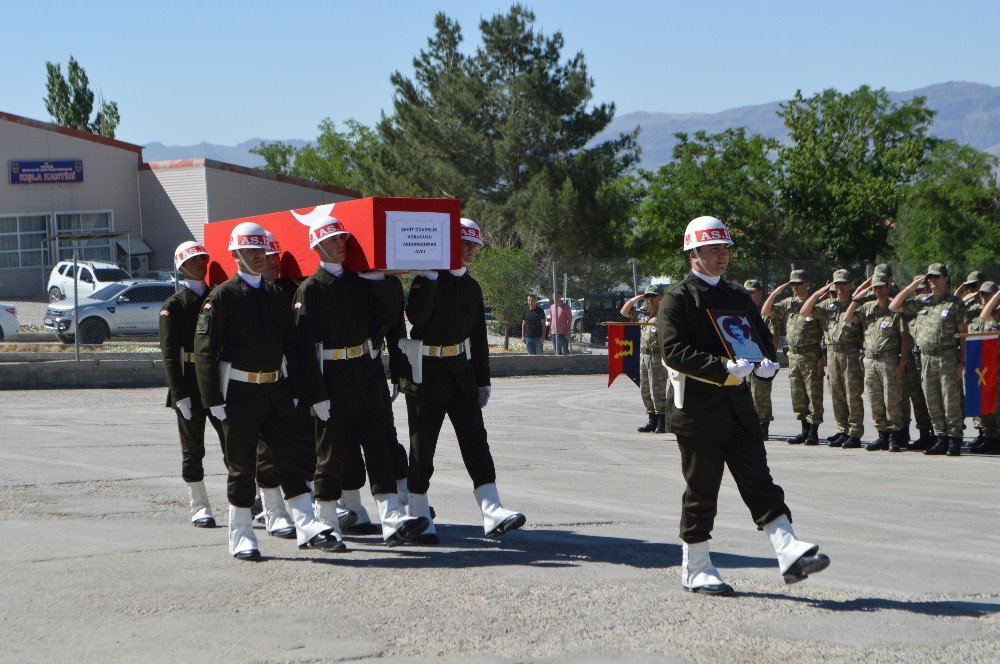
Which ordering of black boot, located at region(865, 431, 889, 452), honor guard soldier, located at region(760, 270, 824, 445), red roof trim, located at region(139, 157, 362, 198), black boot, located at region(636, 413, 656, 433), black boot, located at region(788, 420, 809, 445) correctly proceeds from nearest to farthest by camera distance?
1. black boot, located at region(865, 431, 889, 452)
2. honor guard soldier, located at region(760, 270, 824, 445)
3. black boot, located at region(788, 420, 809, 445)
4. black boot, located at region(636, 413, 656, 433)
5. red roof trim, located at region(139, 157, 362, 198)

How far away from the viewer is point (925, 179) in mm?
54906

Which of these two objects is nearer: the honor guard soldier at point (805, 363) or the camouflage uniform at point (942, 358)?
the camouflage uniform at point (942, 358)

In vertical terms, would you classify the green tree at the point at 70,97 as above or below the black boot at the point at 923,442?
above

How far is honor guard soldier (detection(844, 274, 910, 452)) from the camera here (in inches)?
541

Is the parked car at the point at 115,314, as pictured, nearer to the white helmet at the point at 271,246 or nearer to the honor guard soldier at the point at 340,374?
the white helmet at the point at 271,246

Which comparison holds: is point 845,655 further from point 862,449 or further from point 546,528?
point 862,449

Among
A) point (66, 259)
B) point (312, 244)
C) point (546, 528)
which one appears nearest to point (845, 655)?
point (546, 528)

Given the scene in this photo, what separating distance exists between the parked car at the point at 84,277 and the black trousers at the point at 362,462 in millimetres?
29773

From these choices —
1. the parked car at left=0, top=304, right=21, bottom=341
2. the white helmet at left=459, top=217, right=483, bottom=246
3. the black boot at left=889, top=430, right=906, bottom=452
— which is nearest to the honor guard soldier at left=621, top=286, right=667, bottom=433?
Result: the black boot at left=889, top=430, right=906, bottom=452

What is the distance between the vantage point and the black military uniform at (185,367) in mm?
8477

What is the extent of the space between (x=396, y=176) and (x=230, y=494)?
47860mm

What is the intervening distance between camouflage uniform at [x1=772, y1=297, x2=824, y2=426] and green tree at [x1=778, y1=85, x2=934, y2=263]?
1470 inches

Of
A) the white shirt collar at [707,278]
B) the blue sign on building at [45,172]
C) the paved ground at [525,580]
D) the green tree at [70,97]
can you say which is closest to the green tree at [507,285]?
the paved ground at [525,580]

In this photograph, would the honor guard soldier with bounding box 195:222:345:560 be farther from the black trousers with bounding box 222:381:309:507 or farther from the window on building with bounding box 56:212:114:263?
the window on building with bounding box 56:212:114:263
